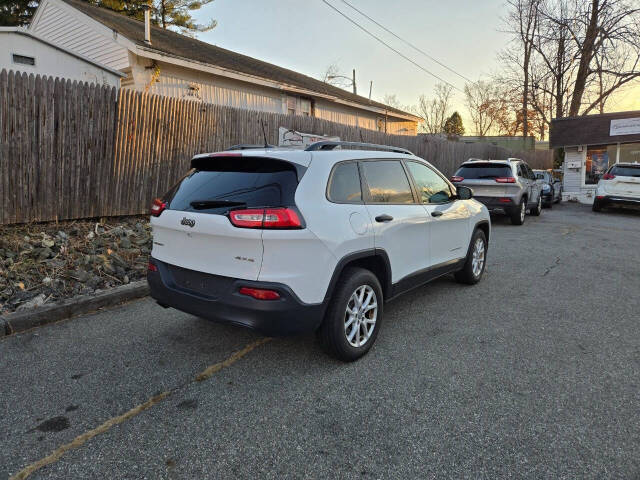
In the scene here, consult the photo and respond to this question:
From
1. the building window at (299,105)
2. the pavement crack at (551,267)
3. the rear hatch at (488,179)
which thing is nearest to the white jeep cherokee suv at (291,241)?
the pavement crack at (551,267)

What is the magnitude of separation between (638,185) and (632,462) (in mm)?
14339

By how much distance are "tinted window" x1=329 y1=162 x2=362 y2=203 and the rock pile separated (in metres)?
3.28

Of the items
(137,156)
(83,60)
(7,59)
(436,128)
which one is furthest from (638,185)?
(436,128)

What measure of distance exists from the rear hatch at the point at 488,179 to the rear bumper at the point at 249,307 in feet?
30.2

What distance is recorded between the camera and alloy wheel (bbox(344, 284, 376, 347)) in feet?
11.0

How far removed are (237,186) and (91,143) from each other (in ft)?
17.0

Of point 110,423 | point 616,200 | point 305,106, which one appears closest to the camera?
point 110,423

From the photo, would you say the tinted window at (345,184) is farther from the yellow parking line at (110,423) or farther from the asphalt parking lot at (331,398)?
the yellow parking line at (110,423)

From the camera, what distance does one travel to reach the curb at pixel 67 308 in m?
3.99

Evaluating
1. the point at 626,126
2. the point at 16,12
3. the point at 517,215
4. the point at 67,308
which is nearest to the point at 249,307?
the point at 67,308

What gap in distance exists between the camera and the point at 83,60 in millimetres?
11336

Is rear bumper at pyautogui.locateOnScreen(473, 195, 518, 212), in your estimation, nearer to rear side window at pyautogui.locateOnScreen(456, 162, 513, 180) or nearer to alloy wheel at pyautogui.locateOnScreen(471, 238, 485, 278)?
rear side window at pyautogui.locateOnScreen(456, 162, 513, 180)

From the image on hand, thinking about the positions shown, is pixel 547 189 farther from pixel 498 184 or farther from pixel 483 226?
pixel 483 226

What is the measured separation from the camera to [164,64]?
1310cm
